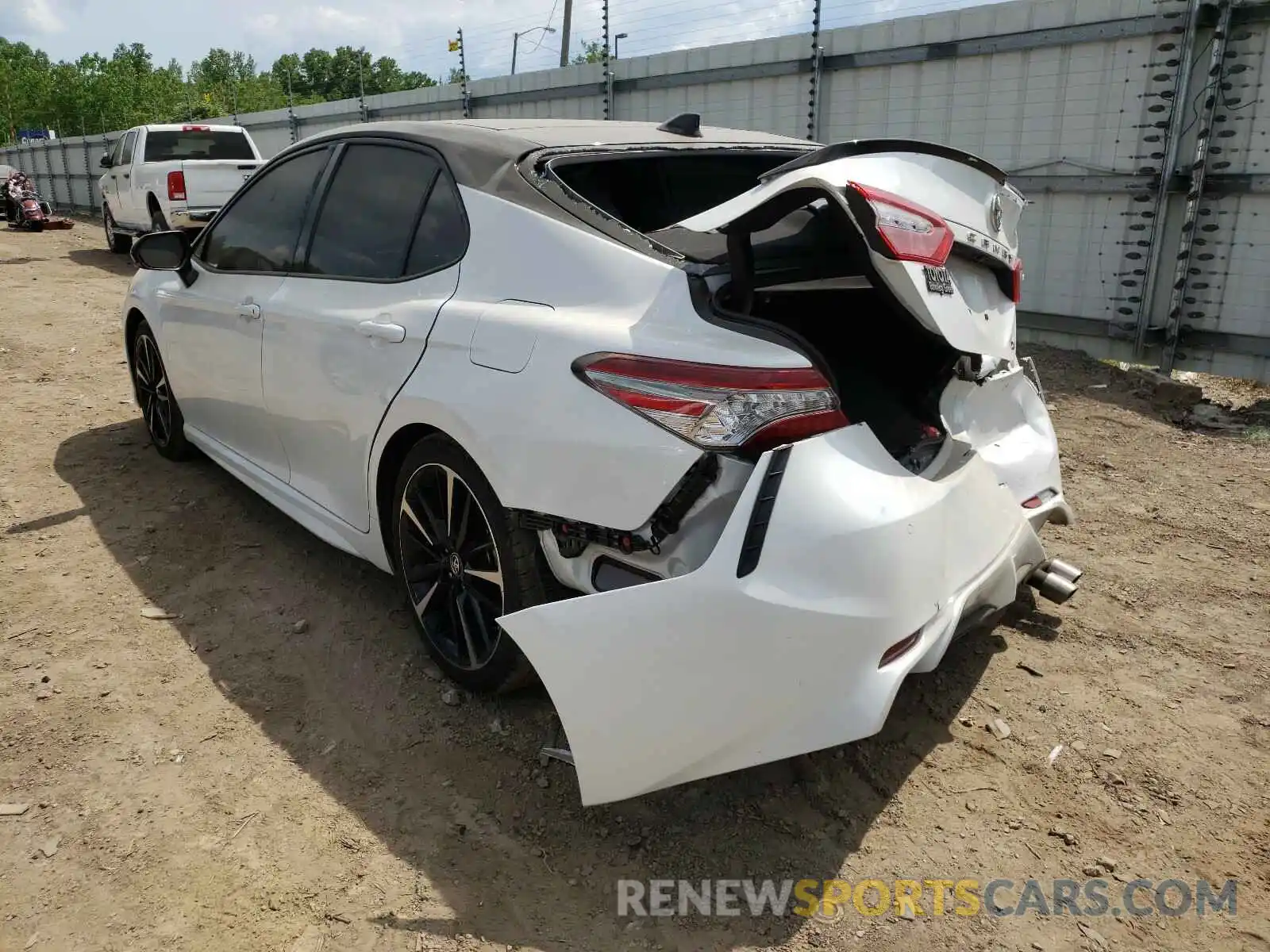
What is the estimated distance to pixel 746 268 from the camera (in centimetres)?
234

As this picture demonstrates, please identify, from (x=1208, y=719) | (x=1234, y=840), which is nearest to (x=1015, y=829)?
(x=1234, y=840)

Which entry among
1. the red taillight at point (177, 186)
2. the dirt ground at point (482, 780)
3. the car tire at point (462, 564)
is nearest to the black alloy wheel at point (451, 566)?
the car tire at point (462, 564)

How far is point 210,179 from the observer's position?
13.0 meters

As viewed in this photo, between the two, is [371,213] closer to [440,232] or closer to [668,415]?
[440,232]

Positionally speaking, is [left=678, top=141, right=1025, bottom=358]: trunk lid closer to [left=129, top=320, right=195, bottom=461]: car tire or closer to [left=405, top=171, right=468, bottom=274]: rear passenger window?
[left=405, top=171, right=468, bottom=274]: rear passenger window

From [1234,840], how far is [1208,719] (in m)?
0.59

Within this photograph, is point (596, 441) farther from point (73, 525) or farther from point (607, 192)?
point (73, 525)

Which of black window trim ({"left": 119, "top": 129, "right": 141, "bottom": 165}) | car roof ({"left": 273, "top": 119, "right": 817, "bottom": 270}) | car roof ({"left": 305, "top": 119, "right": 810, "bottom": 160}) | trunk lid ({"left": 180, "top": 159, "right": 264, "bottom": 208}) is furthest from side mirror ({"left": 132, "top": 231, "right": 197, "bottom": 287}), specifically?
black window trim ({"left": 119, "top": 129, "right": 141, "bottom": 165})

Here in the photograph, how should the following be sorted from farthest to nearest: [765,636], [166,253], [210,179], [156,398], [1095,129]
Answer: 1. [210,179]
2. [1095,129]
3. [156,398]
4. [166,253]
5. [765,636]

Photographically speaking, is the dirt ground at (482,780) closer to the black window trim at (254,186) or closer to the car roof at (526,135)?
the black window trim at (254,186)

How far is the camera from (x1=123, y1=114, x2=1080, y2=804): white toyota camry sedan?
211 centimetres

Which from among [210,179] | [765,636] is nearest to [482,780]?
[765,636]

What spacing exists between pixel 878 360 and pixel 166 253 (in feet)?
11.0

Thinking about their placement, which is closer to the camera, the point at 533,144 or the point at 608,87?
the point at 533,144
